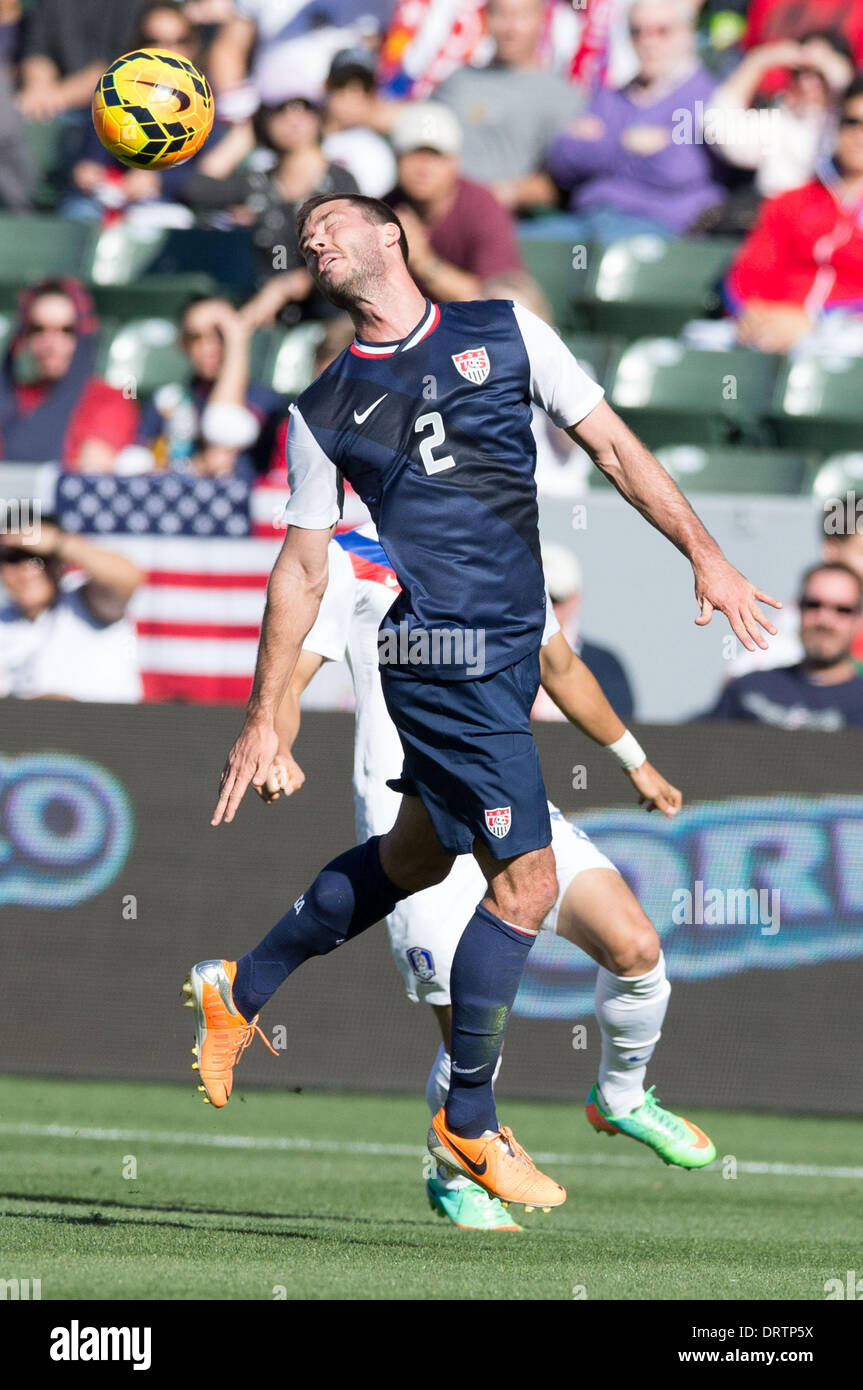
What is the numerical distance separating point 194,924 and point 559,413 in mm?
4472

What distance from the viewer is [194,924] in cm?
904

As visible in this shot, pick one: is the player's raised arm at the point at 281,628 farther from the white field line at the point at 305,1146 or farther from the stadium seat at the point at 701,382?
the stadium seat at the point at 701,382

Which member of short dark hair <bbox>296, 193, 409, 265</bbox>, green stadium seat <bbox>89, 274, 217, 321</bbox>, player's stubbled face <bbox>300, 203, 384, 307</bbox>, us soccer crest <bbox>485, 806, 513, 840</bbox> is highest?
green stadium seat <bbox>89, 274, 217, 321</bbox>

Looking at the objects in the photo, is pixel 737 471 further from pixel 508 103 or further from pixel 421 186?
pixel 508 103

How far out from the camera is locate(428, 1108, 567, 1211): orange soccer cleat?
204 inches

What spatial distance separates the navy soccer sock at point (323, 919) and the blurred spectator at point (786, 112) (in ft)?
28.5

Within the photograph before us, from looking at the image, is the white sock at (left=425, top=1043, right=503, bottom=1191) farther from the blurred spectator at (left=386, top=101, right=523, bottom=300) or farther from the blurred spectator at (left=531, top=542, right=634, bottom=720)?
the blurred spectator at (left=386, top=101, right=523, bottom=300)

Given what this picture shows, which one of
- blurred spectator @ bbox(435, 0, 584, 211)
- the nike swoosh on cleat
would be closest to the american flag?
blurred spectator @ bbox(435, 0, 584, 211)

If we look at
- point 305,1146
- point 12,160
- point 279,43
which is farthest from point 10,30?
point 305,1146

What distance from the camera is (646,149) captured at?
13.3 m

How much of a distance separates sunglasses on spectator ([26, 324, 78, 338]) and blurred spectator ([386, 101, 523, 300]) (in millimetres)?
2032

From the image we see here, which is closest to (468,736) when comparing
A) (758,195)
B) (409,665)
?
(409,665)

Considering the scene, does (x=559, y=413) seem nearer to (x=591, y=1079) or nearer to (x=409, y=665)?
(x=409, y=665)

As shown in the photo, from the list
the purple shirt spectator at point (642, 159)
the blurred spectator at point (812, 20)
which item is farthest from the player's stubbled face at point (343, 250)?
the blurred spectator at point (812, 20)
